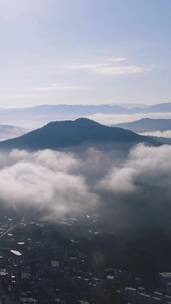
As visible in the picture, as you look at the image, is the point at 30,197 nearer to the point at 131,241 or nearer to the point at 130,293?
the point at 131,241

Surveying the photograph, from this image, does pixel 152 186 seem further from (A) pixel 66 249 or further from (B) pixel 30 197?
(A) pixel 66 249

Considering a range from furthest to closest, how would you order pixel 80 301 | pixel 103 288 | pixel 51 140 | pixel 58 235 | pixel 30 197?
pixel 51 140
pixel 30 197
pixel 58 235
pixel 103 288
pixel 80 301

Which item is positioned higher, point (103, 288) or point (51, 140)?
point (51, 140)

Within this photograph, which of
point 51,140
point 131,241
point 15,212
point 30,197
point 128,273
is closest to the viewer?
point 128,273

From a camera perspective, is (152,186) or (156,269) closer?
(156,269)

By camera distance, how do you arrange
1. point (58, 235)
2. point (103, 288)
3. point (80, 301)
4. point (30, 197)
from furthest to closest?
1. point (30, 197)
2. point (58, 235)
3. point (103, 288)
4. point (80, 301)

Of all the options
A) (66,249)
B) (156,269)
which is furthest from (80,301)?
(66,249)

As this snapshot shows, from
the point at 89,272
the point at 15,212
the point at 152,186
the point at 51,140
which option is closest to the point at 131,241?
the point at 89,272
